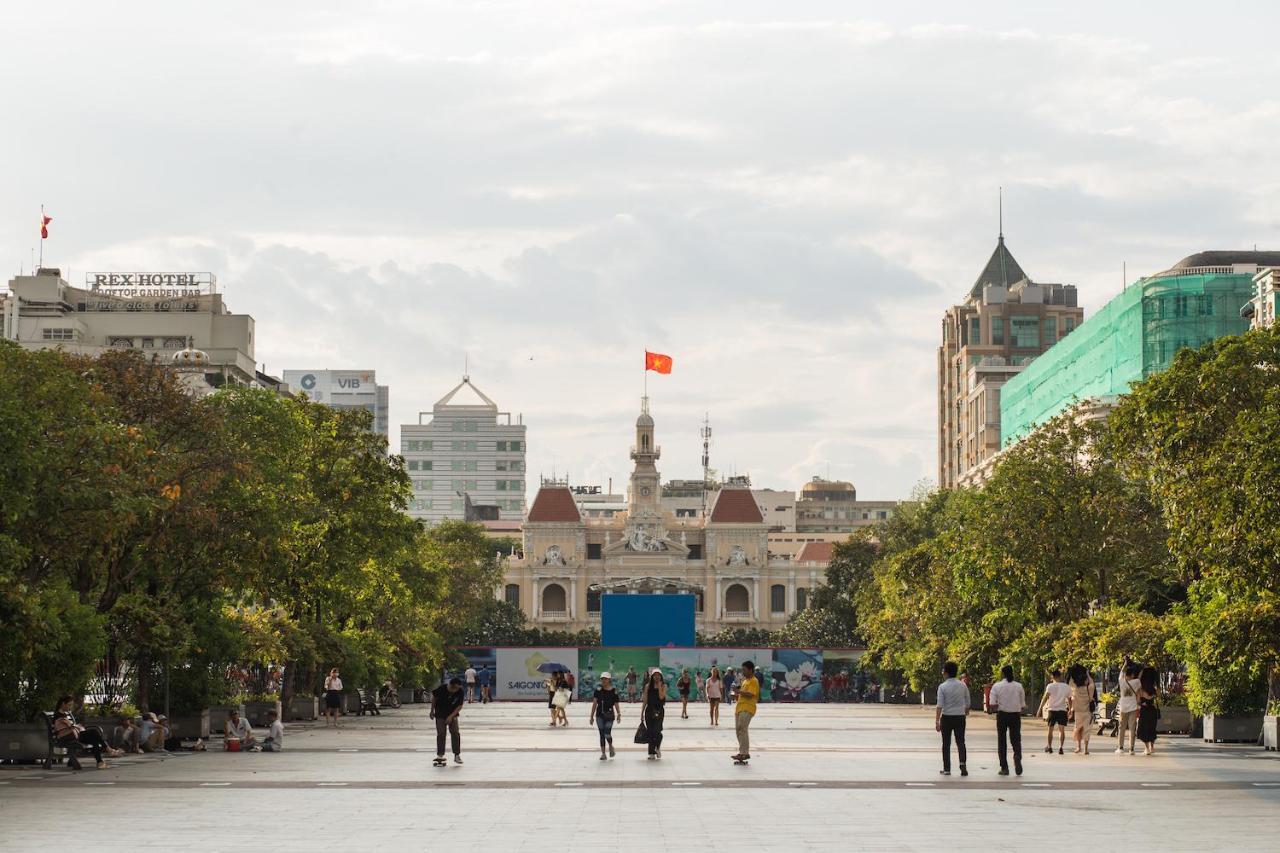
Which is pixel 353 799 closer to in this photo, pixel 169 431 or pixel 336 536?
pixel 169 431

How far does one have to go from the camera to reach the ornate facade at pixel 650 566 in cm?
17450

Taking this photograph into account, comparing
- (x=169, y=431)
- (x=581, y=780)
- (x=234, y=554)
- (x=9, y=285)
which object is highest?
(x=9, y=285)

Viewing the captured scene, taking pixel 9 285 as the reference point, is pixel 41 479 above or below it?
below

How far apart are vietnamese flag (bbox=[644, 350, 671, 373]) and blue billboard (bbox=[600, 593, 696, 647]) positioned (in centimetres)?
5531

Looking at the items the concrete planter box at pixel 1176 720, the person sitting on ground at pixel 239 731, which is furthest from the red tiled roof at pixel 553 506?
the person sitting on ground at pixel 239 731

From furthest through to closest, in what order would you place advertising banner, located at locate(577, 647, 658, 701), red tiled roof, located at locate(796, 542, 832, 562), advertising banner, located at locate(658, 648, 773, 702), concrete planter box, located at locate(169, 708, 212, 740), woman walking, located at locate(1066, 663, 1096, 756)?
red tiled roof, located at locate(796, 542, 832, 562)
advertising banner, located at locate(577, 647, 658, 701)
advertising banner, located at locate(658, 648, 773, 702)
concrete planter box, located at locate(169, 708, 212, 740)
woman walking, located at locate(1066, 663, 1096, 756)

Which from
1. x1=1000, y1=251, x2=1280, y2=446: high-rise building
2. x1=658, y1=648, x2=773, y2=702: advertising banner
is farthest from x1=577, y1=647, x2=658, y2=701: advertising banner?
x1=1000, y1=251, x2=1280, y2=446: high-rise building

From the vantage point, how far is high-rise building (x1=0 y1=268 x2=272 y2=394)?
113000 mm

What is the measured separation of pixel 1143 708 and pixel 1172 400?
6.50m

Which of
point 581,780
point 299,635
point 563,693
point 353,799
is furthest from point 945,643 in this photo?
point 353,799

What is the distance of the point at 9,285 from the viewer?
11812 centimetres

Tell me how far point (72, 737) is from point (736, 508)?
152m

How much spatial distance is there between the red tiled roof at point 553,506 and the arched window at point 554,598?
20.8 feet

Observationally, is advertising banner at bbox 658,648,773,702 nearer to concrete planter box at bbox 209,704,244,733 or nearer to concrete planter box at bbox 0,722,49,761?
concrete planter box at bbox 209,704,244,733
